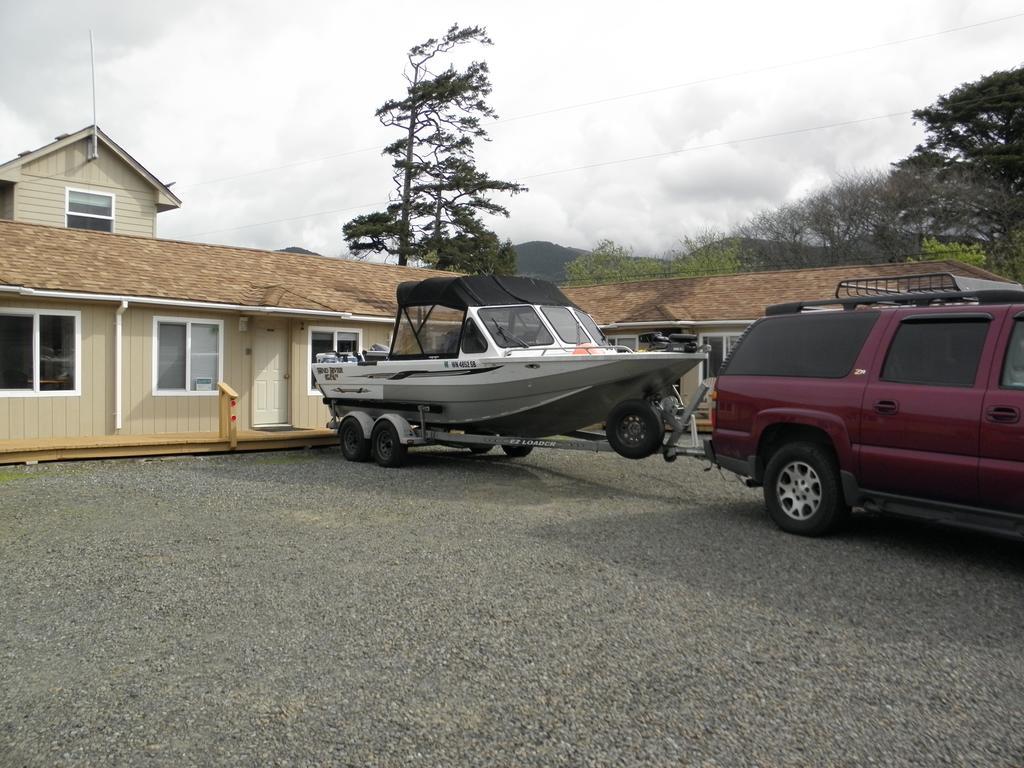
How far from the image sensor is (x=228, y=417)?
46.9 ft

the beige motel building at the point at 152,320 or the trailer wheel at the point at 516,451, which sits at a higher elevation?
the beige motel building at the point at 152,320

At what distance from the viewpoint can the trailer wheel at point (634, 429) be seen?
939 centimetres

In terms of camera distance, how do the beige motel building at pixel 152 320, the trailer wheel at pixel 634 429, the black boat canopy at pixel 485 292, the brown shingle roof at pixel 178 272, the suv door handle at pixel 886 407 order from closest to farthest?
the suv door handle at pixel 886 407
the trailer wheel at pixel 634 429
the black boat canopy at pixel 485 292
the beige motel building at pixel 152 320
the brown shingle roof at pixel 178 272

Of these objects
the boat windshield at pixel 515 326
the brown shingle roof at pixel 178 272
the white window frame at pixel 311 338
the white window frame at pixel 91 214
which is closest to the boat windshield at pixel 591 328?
the boat windshield at pixel 515 326

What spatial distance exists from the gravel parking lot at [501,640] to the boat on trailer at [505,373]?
178 cm

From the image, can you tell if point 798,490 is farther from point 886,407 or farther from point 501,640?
point 501,640

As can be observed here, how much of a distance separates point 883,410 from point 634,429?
10.6 feet

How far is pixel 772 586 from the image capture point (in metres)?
5.86

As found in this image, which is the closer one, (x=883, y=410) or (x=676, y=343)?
(x=883, y=410)

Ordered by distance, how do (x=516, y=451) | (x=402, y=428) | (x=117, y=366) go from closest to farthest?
(x=402, y=428) → (x=516, y=451) → (x=117, y=366)

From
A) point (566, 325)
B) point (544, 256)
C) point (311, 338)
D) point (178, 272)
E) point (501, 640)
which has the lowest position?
point (501, 640)

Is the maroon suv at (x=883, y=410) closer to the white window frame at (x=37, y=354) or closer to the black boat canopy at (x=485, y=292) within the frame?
the black boat canopy at (x=485, y=292)

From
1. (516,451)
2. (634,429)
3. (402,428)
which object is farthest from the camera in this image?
(516,451)

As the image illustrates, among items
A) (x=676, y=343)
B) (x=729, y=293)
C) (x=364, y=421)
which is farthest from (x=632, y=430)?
(x=729, y=293)
